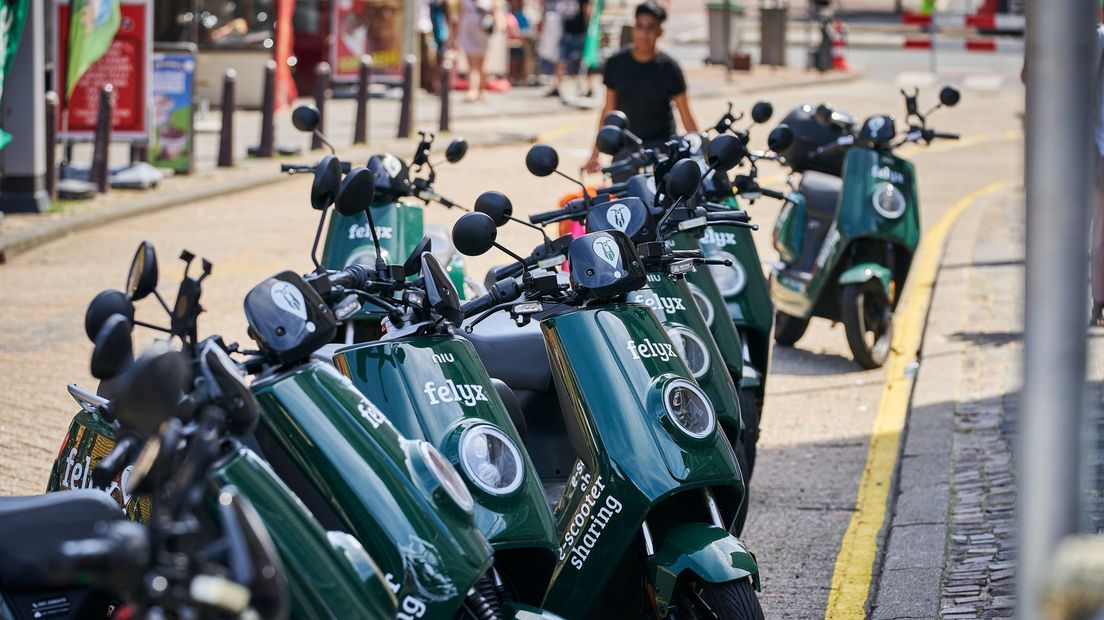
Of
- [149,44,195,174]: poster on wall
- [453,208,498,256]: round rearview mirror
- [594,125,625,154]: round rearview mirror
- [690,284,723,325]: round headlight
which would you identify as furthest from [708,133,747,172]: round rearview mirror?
[149,44,195,174]: poster on wall

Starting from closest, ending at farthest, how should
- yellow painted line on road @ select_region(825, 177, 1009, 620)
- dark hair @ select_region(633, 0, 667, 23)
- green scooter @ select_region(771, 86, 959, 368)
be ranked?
yellow painted line on road @ select_region(825, 177, 1009, 620) → green scooter @ select_region(771, 86, 959, 368) → dark hair @ select_region(633, 0, 667, 23)

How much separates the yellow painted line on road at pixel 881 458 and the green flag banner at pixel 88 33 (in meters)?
6.78

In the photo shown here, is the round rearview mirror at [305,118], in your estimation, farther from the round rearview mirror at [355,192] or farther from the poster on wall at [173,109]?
the poster on wall at [173,109]

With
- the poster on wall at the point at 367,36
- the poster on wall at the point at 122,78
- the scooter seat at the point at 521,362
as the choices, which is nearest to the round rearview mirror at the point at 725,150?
the scooter seat at the point at 521,362

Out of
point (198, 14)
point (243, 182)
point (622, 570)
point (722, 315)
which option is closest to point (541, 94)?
point (198, 14)

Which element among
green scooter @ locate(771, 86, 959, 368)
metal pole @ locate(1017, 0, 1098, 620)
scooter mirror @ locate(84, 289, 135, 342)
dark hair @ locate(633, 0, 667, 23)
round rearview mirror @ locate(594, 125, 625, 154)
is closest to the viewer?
metal pole @ locate(1017, 0, 1098, 620)

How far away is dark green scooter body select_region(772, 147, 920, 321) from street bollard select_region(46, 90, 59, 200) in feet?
20.6

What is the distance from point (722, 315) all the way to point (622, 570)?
172cm

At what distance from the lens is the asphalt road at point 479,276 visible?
6.05 metres

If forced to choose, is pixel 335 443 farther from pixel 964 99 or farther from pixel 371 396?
pixel 964 99

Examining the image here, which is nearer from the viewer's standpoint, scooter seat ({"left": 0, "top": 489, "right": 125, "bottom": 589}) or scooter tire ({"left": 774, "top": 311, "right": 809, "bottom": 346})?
scooter seat ({"left": 0, "top": 489, "right": 125, "bottom": 589})

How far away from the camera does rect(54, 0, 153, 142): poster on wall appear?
1365 centimetres

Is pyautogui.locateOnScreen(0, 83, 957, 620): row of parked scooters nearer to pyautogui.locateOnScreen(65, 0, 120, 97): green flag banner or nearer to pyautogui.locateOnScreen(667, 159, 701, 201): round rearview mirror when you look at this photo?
pyautogui.locateOnScreen(667, 159, 701, 201): round rearview mirror

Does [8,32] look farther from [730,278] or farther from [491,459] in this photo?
[491,459]
